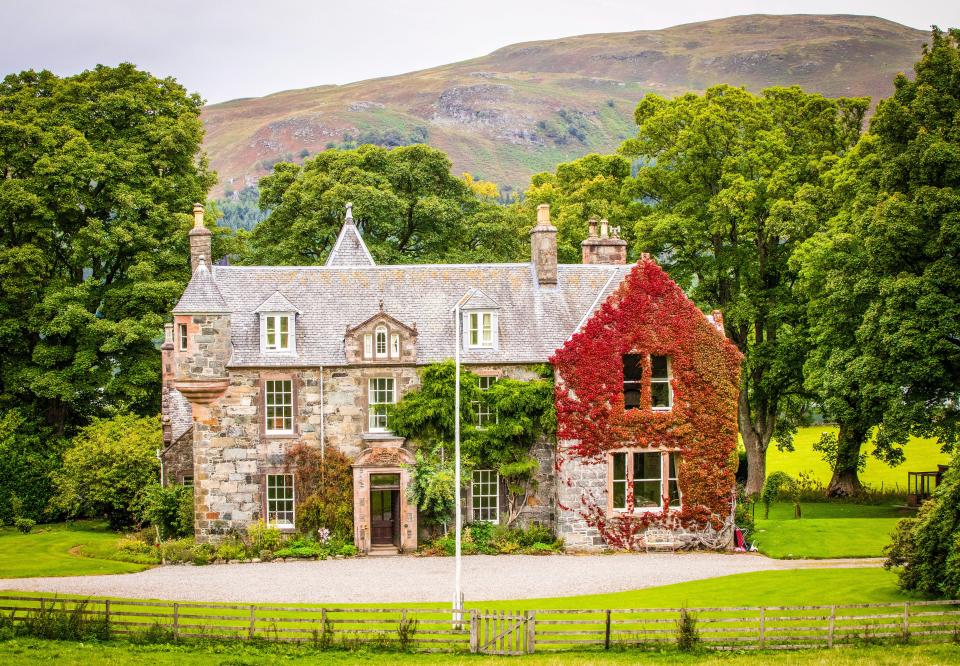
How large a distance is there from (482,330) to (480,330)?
0.08 meters

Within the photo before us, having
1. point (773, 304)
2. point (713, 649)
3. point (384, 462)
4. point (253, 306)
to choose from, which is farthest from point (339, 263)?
point (713, 649)

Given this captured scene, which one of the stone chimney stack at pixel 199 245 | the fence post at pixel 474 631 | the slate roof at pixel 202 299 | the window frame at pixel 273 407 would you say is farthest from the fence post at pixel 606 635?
the stone chimney stack at pixel 199 245

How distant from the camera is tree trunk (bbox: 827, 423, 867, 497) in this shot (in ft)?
158

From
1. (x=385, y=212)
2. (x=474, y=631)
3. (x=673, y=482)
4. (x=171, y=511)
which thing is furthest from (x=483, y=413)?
(x=385, y=212)

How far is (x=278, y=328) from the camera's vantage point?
38875 millimetres

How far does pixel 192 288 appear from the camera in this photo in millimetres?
38594

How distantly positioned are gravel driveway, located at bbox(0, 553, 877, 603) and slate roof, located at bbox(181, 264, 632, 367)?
7109mm

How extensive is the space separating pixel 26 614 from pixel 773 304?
3382cm

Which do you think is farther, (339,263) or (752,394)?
(752,394)

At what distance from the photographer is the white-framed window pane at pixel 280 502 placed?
38.2 metres

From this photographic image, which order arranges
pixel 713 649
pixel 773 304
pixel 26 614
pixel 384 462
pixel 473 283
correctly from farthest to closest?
1. pixel 773 304
2. pixel 473 283
3. pixel 384 462
4. pixel 26 614
5. pixel 713 649

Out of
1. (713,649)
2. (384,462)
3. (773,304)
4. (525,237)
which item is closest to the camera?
(713,649)

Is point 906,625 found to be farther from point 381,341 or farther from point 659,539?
point 381,341

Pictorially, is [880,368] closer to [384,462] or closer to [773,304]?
[773,304]
